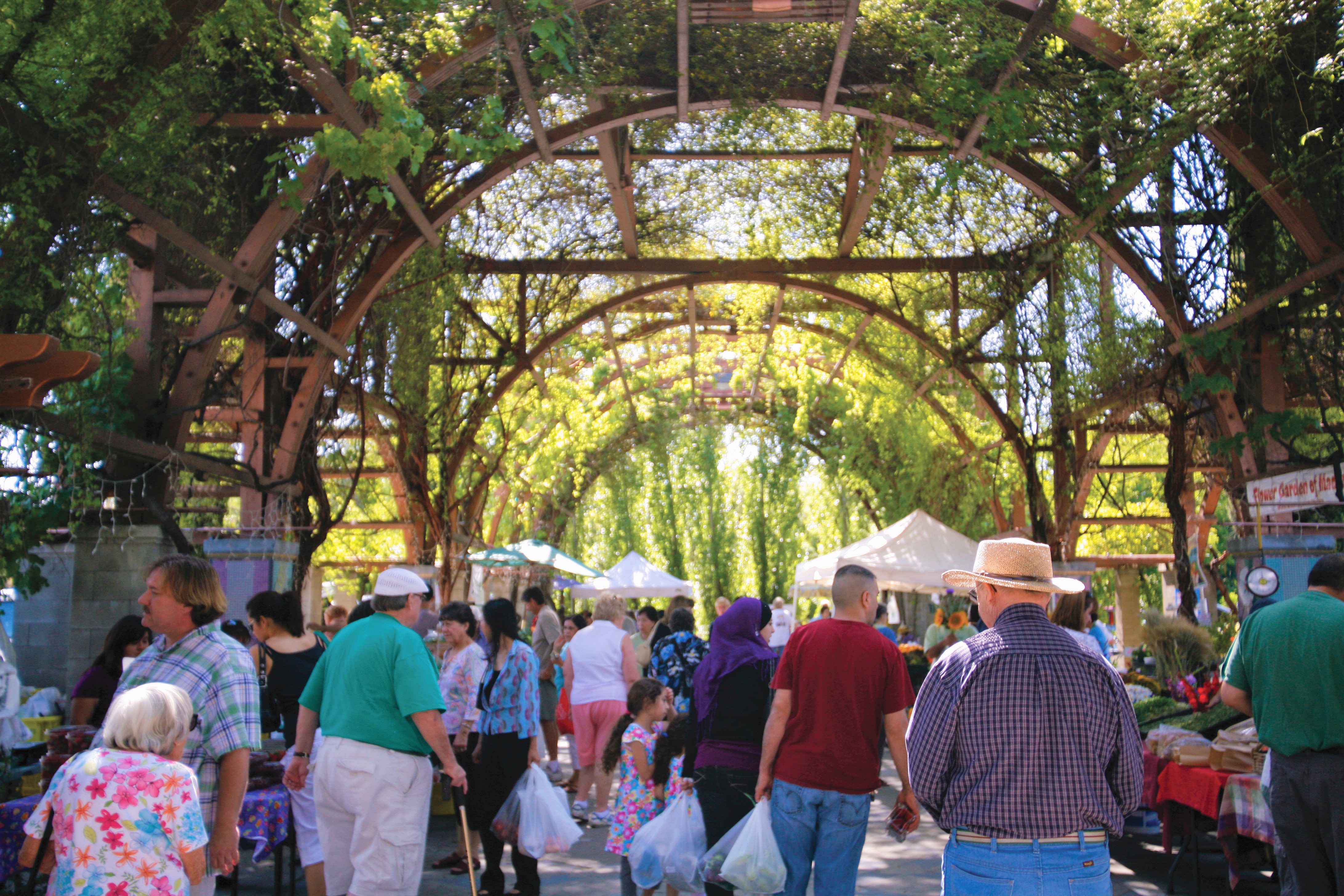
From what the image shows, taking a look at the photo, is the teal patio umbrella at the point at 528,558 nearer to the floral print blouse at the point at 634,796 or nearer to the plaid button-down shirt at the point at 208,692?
the floral print blouse at the point at 634,796

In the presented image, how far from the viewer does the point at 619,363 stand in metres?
17.6

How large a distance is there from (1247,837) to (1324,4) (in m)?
4.68

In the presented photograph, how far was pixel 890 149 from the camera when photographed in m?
9.18

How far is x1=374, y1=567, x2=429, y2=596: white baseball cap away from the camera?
166 inches

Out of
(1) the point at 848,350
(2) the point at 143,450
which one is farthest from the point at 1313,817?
(1) the point at 848,350

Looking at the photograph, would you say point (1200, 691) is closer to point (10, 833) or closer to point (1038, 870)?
point (1038, 870)

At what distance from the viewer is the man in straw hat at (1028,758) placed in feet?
8.75

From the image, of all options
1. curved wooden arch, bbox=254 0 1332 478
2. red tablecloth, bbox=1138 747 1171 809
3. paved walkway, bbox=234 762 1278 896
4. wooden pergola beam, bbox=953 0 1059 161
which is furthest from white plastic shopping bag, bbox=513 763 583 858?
wooden pergola beam, bbox=953 0 1059 161

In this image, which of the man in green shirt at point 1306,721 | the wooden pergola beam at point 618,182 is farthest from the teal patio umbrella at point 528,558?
the man in green shirt at point 1306,721

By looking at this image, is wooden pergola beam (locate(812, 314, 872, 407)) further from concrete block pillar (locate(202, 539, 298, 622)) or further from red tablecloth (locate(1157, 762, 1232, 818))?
red tablecloth (locate(1157, 762, 1232, 818))

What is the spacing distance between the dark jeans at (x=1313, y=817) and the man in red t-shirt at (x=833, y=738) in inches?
54.2

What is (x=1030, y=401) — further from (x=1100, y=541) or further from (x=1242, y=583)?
(x=1100, y=541)

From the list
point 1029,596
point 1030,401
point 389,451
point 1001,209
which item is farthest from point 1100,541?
point 1029,596

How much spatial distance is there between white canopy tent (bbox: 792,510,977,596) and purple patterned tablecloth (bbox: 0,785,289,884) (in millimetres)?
7155
